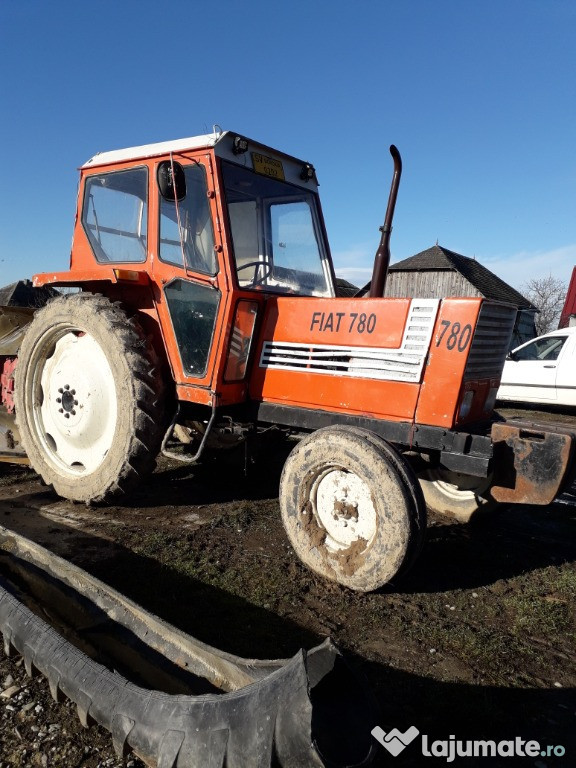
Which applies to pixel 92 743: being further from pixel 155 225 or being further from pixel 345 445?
pixel 155 225

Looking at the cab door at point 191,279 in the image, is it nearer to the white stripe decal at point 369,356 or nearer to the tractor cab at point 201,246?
the tractor cab at point 201,246

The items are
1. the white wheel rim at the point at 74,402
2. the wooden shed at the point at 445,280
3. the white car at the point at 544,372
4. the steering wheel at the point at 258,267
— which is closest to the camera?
the steering wheel at the point at 258,267

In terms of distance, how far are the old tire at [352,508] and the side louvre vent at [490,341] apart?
813 mm

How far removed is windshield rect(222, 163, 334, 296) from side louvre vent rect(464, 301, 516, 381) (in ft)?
5.17

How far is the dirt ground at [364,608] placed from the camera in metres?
2.36

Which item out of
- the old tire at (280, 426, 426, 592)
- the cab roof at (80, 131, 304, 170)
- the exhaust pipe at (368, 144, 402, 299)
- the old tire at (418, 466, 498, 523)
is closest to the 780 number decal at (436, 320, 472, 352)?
the old tire at (280, 426, 426, 592)

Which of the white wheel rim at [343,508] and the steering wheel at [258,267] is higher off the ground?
the steering wheel at [258,267]

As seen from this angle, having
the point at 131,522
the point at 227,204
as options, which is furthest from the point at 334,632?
the point at 227,204

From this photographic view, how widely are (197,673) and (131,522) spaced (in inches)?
89.8

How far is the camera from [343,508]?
11.7ft

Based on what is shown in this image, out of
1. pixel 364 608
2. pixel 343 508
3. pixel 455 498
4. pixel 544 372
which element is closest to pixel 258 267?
pixel 343 508

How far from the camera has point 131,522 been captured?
15.0ft

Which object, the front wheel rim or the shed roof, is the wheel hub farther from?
the shed roof

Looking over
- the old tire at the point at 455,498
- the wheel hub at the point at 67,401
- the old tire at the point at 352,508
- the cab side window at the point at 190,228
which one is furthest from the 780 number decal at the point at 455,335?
the wheel hub at the point at 67,401
